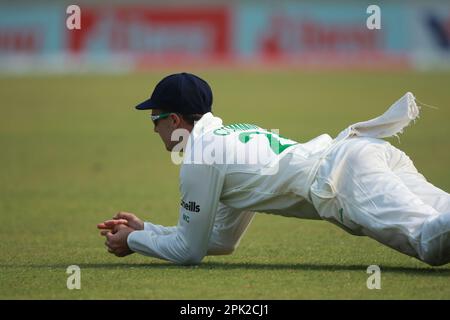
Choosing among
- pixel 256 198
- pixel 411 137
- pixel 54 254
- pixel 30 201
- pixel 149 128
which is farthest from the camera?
pixel 149 128

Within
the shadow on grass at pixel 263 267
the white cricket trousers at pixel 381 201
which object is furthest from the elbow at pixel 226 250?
the white cricket trousers at pixel 381 201

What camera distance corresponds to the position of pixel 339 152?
24.3ft

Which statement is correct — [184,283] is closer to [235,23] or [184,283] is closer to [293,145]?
[293,145]

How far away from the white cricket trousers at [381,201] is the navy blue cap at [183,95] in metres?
1.04

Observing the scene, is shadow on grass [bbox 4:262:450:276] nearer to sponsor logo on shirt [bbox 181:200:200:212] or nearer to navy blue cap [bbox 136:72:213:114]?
sponsor logo on shirt [bbox 181:200:200:212]

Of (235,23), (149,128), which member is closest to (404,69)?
(235,23)

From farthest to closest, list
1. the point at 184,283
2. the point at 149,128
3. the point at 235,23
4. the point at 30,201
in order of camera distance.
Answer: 1. the point at 235,23
2. the point at 149,128
3. the point at 30,201
4. the point at 184,283

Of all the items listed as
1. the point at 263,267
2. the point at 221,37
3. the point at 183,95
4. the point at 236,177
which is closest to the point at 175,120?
the point at 183,95

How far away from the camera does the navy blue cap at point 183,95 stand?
764 centimetres

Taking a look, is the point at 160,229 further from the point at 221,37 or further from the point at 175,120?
the point at 221,37

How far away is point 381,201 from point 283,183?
0.73 meters

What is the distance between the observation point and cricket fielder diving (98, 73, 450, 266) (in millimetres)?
7109

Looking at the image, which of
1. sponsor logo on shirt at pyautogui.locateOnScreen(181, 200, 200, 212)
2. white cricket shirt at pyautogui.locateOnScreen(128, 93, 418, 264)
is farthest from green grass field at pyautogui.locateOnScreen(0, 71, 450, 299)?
sponsor logo on shirt at pyautogui.locateOnScreen(181, 200, 200, 212)

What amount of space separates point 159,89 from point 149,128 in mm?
15608
